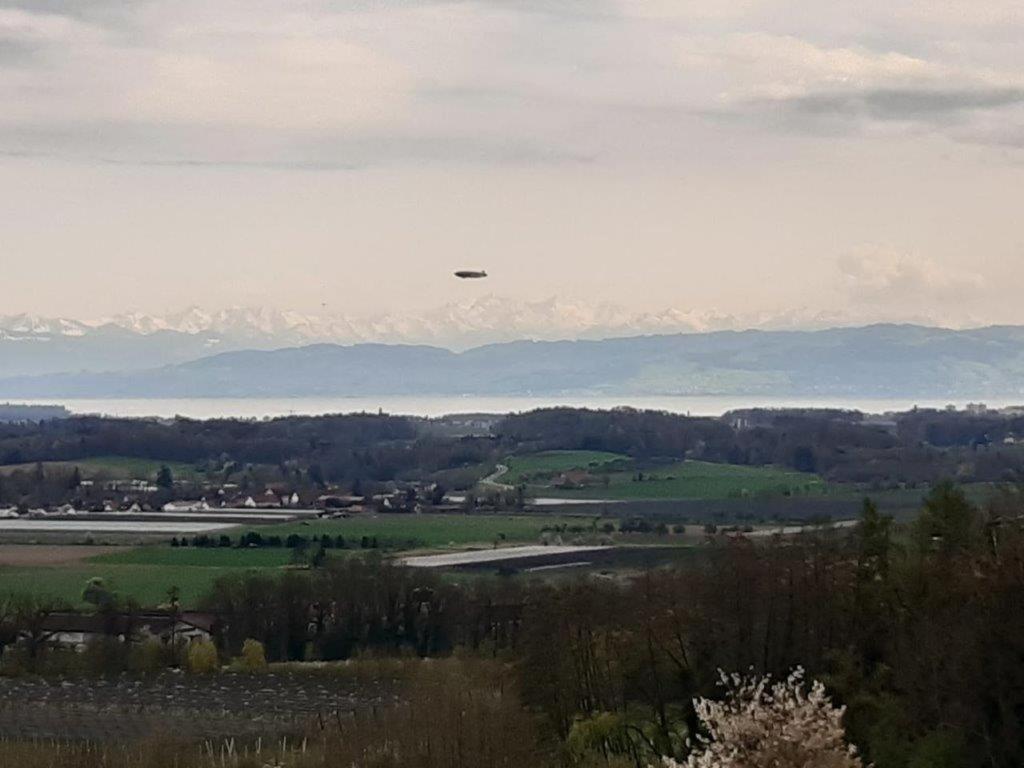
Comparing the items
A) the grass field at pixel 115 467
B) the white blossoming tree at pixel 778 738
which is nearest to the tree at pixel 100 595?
the white blossoming tree at pixel 778 738

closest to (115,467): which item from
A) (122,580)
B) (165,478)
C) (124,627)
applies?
(165,478)

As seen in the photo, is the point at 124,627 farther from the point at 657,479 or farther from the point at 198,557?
the point at 657,479

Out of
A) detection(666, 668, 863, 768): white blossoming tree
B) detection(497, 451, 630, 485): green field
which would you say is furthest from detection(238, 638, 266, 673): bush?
detection(497, 451, 630, 485): green field

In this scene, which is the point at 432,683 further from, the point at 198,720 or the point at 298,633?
the point at 298,633

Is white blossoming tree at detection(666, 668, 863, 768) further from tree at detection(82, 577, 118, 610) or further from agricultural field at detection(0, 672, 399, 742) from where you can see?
tree at detection(82, 577, 118, 610)

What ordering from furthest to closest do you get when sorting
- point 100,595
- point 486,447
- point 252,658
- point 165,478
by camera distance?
point 486,447 → point 165,478 → point 100,595 → point 252,658
